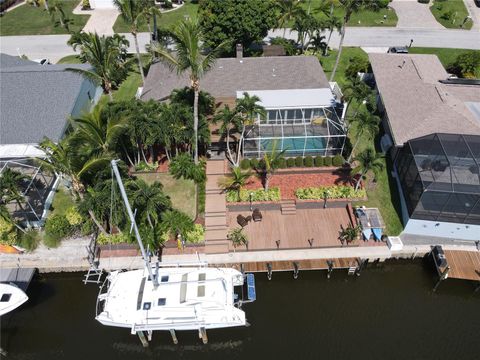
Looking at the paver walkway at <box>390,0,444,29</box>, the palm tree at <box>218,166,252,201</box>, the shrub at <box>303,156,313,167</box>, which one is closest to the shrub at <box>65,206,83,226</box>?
the palm tree at <box>218,166,252,201</box>

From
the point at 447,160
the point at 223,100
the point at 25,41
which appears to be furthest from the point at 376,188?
the point at 25,41

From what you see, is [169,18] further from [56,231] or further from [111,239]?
[111,239]

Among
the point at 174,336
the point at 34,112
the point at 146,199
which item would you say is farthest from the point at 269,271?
the point at 34,112

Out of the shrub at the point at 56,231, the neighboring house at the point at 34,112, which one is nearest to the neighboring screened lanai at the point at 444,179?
the neighboring house at the point at 34,112

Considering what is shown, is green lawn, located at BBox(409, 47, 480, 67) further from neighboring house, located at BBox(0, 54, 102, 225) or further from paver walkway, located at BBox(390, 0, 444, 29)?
neighboring house, located at BBox(0, 54, 102, 225)

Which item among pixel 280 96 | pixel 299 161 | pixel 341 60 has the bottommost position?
pixel 299 161

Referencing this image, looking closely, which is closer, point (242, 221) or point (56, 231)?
point (56, 231)

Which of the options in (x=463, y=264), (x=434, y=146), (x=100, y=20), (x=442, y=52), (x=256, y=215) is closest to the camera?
(x=463, y=264)
